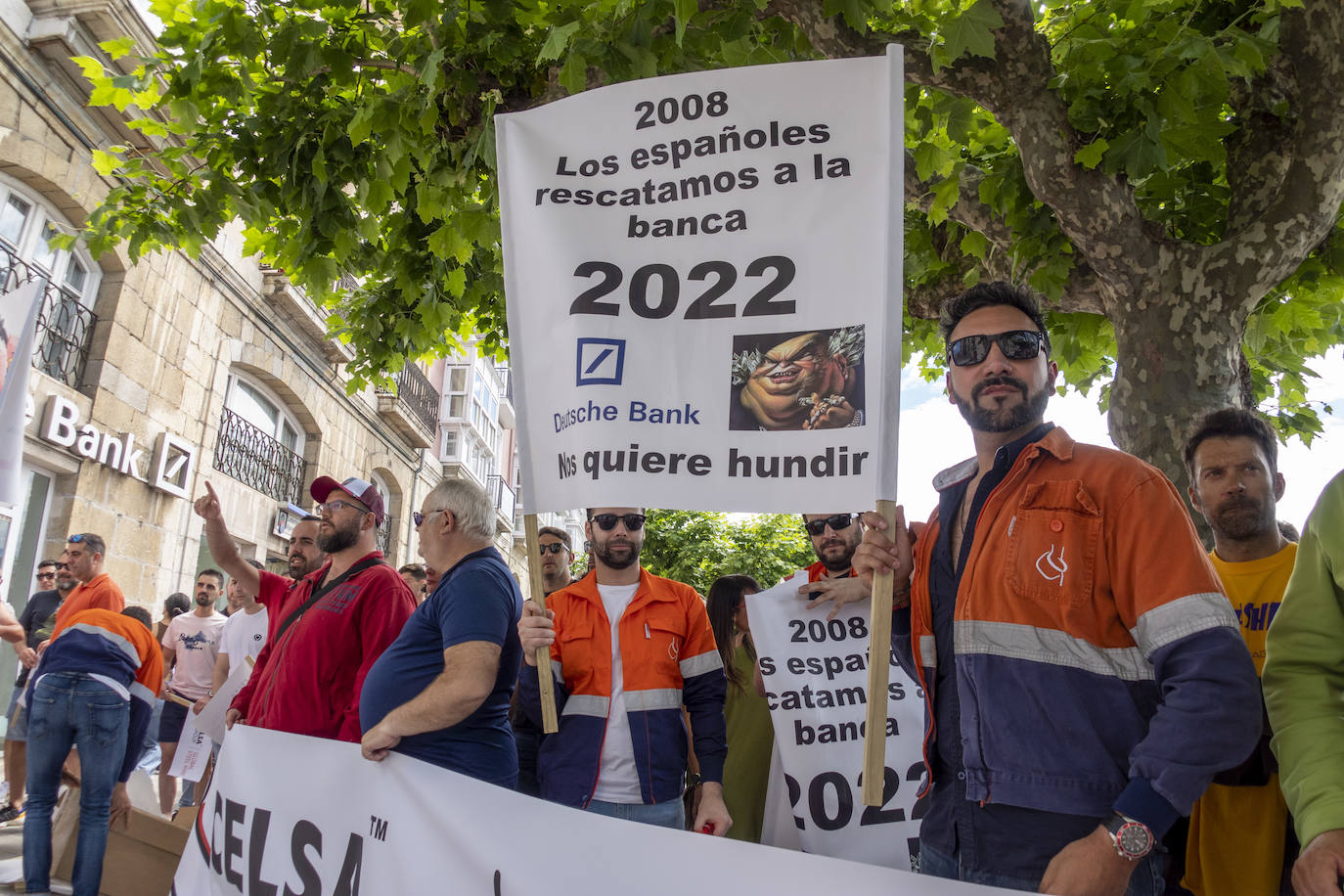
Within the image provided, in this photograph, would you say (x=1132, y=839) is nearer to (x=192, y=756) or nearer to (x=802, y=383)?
(x=802, y=383)

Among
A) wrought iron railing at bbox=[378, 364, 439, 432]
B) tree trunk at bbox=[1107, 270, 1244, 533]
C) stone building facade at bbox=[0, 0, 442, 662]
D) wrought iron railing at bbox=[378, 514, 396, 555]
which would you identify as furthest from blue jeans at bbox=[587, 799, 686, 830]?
wrought iron railing at bbox=[378, 514, 396, 555]

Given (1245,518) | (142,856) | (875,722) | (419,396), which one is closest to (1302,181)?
(1245,518)

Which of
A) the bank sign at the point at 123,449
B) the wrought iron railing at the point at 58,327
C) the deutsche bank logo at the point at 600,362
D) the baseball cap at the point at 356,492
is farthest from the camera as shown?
the bank sign at the point at 123,449

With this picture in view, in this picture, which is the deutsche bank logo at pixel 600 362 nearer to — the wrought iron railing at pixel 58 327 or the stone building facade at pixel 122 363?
the stone building facade at pixel 122 363

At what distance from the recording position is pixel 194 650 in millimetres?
7836

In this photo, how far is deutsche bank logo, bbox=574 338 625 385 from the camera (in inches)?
99.6

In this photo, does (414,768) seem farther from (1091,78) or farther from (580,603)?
(1091,78)

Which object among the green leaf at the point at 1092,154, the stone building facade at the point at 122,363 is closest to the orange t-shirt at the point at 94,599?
the stone building facade at the point at 122,363

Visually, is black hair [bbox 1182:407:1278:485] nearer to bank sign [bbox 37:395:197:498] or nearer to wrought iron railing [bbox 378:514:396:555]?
bank sign [bbox 37:395:197:498]

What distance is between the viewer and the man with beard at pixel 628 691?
3490mm

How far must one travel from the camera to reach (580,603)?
3.85m

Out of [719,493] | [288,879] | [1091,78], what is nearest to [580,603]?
[288,879]

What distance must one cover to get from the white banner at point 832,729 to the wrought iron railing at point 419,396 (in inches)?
648

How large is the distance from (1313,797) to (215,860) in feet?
10.5
